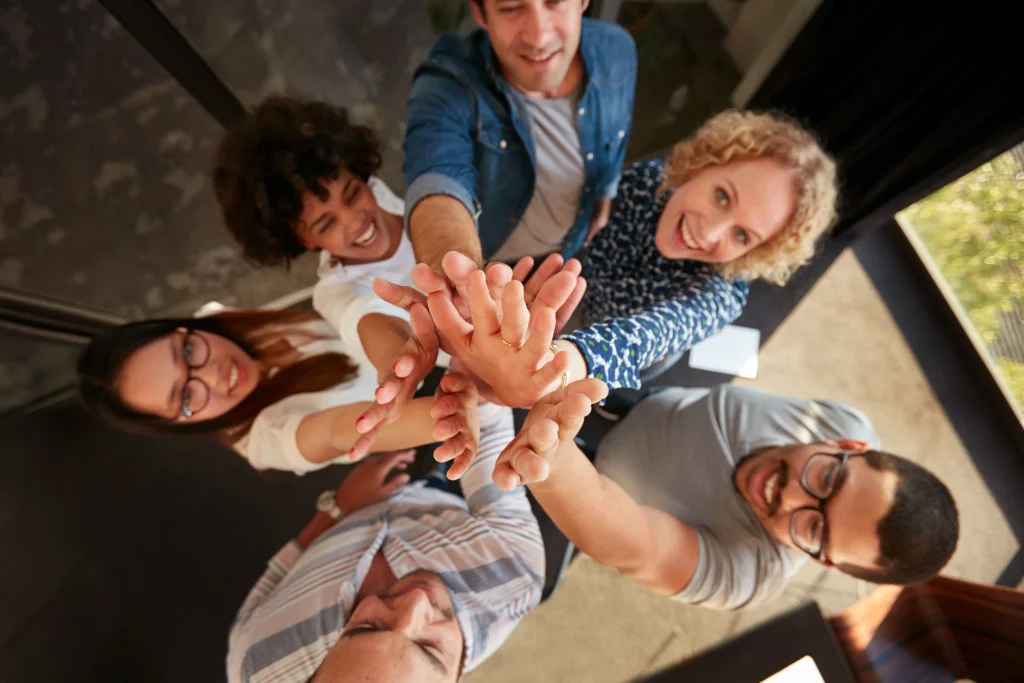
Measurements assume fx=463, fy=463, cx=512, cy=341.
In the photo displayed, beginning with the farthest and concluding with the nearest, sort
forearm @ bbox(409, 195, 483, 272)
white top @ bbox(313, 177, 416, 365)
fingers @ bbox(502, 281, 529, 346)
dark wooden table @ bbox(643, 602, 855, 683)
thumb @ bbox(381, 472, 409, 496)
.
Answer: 1. thumb @ bbox(381, 472, 409, 496)
2. white top @ bbox(313, 177, 416, 365)
3. dark wooden table @ bbox(643, 602, 855, 683)
4. forearm @ bbox(409, 195, 483, 272)
5. fingers @ bbox(502, 281, 529, 346)

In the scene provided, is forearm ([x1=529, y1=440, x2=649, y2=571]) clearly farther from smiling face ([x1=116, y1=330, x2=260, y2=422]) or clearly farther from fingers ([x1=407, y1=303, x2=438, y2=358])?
smiling face ([x1=116, y1=330, x2=260, y2=422])

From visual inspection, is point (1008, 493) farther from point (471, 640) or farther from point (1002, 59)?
point (471, 640)

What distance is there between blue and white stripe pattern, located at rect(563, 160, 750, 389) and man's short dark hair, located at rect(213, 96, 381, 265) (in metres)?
0.73

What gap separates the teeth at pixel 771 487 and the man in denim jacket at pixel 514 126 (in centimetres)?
78

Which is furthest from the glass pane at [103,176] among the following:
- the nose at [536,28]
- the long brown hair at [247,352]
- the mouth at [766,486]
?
the mouth at [766,486]

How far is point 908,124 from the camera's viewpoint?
1.30m

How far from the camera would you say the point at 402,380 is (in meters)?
0.67

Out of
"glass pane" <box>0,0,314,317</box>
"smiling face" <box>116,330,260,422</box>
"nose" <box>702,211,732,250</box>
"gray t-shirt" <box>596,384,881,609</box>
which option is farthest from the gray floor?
"gray t-shirt" <box>596,384,881,609</box>

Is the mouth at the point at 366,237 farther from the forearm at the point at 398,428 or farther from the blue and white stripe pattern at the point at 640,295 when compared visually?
the blue and white stripe pattern at the point at 640,295

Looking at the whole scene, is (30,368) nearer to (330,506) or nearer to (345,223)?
(330,506)

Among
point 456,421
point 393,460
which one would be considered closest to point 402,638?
point 456,421

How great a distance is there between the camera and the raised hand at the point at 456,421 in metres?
0.61

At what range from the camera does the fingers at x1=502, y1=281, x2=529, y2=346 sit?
527 mm

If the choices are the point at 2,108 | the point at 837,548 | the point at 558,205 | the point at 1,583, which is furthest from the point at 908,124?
the point at 1,583
